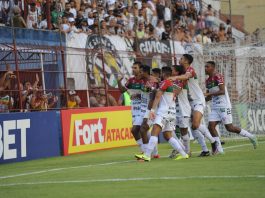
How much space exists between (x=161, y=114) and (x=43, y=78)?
227 inches

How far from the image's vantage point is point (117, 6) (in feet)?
99.8

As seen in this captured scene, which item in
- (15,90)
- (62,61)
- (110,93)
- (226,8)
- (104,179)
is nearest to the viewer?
(104,179)

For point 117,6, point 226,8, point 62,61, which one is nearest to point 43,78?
point 62,61

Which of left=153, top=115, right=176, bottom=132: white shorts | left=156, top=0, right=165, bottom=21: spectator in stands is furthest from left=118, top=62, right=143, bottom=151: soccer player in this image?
left=156, top=0, right=165, bottom=21: spectator in stands

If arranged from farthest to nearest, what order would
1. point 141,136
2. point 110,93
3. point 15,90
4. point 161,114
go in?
point 110,93
point 15,90
point 141,136
point 161,114

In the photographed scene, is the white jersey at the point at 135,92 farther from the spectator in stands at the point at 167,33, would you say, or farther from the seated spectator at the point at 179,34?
the seated spectator at the point at 179,34

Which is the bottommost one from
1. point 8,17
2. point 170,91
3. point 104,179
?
point 104,179

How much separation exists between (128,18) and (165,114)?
1364cm

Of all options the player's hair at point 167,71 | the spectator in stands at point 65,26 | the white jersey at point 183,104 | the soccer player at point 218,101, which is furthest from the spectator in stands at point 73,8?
the player's hair at point 167,71

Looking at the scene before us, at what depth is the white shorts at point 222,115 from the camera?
1966 centimetres

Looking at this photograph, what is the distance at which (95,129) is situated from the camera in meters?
23.6

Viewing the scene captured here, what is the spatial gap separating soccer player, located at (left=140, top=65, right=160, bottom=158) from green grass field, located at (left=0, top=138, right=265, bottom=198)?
84 cm

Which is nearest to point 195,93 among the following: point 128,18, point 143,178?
point 143,178

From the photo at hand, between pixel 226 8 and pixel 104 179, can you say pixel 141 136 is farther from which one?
pixel 226 8
